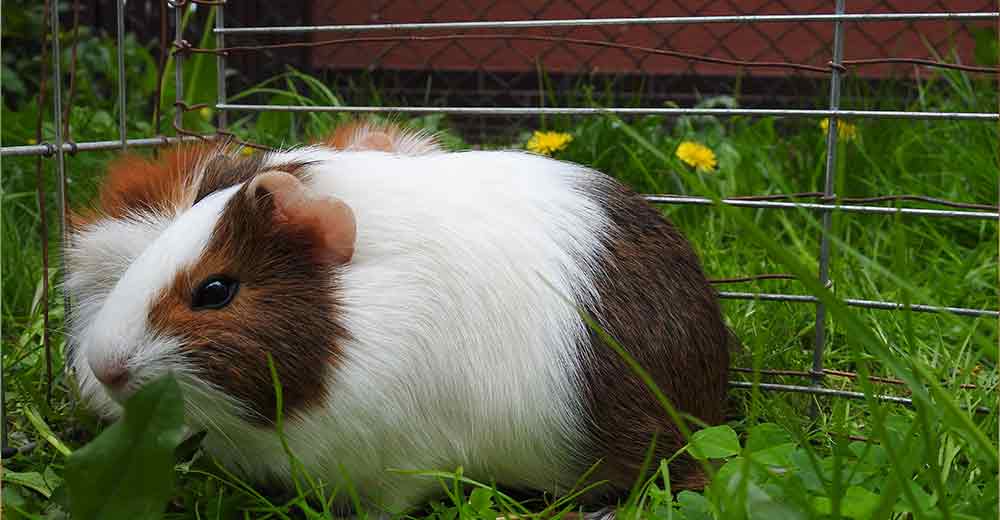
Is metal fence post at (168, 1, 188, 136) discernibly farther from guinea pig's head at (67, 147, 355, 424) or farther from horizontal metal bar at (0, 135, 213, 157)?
guinea pig's head at (67, 147, 355, 424)

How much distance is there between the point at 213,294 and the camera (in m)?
1.38

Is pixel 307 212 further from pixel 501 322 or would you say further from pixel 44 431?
pixel 44 431

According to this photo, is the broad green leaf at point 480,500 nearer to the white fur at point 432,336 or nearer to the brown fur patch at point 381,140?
the white fur at point 432,336

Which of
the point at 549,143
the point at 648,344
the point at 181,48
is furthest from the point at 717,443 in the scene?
the point at 549,143

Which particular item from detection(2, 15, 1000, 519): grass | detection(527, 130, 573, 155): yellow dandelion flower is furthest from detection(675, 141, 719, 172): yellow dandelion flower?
detection(527, 130, 573, 155): yellow dandelion flower

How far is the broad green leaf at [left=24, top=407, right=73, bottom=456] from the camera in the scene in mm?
1616

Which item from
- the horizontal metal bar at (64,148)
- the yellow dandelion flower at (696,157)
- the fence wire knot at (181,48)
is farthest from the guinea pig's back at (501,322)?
the yellow dandelion flower at (696,157)

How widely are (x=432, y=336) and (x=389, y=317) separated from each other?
2.8 inches

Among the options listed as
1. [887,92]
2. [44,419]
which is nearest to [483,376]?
[44,419]

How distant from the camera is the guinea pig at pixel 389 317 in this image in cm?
137

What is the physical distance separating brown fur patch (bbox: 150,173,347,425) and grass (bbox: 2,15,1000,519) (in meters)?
0.17

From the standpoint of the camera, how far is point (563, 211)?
5.13ft

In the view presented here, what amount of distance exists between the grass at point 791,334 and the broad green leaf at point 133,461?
6cm

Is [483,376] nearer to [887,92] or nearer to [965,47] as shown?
[887,92]
